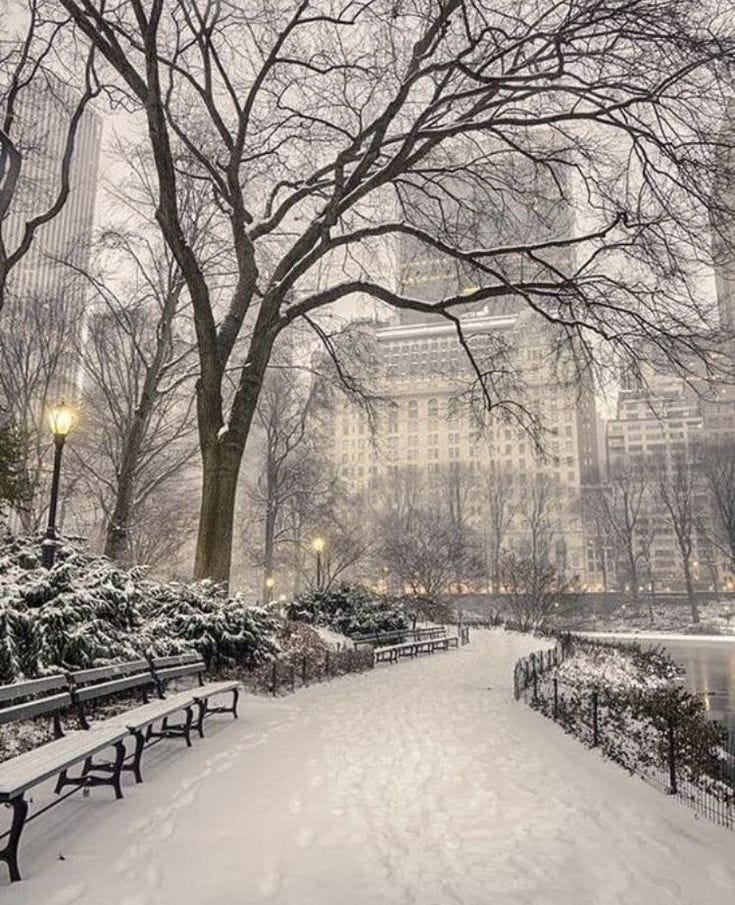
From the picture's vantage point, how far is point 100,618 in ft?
30.4

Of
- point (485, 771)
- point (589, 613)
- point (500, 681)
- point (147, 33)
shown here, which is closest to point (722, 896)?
point (485, 771)

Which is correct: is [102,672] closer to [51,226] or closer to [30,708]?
[30,708]

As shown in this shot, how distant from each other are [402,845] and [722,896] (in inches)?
74.7

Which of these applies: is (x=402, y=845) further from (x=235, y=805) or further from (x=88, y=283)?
(x=88, y=283)

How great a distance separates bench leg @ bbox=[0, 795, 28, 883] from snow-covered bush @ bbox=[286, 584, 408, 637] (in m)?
19.0

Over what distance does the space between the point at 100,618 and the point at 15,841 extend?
5781 mm

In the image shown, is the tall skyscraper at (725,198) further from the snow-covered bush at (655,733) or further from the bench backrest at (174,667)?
the bench backrest at (174,667)

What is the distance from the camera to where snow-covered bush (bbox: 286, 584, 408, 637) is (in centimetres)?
2297

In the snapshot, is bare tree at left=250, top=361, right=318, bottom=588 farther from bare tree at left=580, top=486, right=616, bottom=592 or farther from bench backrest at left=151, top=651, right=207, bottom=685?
bare tree at left=580, top=486, right=616, bottom=592

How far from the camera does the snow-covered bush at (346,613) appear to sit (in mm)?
22969

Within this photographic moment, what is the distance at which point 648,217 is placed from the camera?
1185 cm

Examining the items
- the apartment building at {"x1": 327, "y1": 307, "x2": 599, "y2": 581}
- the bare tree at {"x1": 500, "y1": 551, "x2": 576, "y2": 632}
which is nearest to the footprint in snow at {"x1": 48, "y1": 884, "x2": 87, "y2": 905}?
the bare tree at {"x1": 500, "y1": 551, "x2": 576, "y2": 632}

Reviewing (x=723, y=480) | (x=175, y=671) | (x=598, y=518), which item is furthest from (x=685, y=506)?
(x=175, y=671)

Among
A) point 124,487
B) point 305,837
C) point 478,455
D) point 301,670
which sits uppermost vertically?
point 478,455
